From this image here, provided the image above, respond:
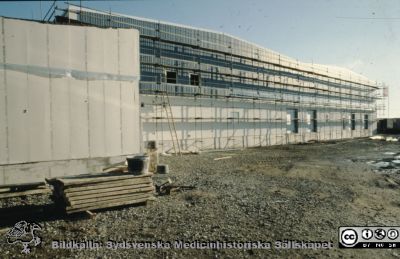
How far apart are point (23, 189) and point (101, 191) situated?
11.6 ft

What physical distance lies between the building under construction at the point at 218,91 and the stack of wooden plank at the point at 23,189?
10.9 metres

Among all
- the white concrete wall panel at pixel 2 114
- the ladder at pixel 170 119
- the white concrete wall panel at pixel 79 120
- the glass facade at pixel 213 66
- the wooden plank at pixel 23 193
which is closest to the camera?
the wooden plank at pixel 23 193

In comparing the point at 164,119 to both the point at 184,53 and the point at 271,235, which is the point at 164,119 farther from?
the point at 271,235

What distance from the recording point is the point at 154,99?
2147cm

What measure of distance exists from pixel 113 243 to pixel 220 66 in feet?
75.3

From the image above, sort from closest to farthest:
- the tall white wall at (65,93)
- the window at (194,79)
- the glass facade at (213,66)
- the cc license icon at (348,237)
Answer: the cc license icon at (348,237)
the tall white wall at (65,93)
the glass facade at (213,66)
the window at (194,79)

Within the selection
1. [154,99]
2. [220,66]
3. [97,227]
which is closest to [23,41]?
[97,227]

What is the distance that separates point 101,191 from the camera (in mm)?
7355

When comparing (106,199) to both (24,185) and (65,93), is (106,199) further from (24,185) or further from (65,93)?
(65,93)

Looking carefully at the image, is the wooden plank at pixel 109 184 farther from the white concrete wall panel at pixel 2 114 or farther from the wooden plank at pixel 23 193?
the white concrete wall panel at pixel 2 114

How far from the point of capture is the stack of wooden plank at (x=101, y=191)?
6.95m

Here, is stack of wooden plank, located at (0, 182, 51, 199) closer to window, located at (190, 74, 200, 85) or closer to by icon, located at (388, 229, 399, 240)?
by icon, located at (388, 229, 399, 240)

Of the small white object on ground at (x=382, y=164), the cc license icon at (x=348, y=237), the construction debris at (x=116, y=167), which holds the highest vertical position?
the construction debris at (x=116, y=167)

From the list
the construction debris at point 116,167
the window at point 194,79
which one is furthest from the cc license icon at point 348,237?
the window at point 194,79
